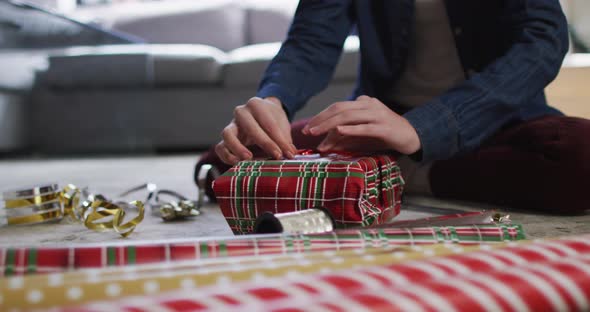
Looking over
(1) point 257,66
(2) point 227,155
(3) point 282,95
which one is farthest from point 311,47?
(1) point 257,66

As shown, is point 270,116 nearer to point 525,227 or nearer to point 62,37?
point 525,227

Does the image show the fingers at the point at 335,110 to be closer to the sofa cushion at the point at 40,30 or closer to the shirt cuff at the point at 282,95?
the shirt cuff at the point at 282,95

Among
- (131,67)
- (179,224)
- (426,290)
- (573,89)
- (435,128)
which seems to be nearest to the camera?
(426,290)

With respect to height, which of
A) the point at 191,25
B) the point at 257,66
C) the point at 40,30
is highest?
the point at 191,25

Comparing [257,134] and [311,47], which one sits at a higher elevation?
[311,47]

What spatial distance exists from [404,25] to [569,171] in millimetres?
357

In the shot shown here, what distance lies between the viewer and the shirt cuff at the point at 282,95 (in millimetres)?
833

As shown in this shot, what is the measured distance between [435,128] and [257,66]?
1.72 metres

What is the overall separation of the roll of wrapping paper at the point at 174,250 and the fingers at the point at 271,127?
0.84 feet

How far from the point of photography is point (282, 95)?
2.75ft

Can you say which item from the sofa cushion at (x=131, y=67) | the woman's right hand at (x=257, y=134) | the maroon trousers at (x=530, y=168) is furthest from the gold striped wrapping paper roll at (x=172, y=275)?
the sofa cushion at (x=131, y=67)

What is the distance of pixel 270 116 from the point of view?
660 millimetres

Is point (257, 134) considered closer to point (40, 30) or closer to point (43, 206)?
point (43, 206)

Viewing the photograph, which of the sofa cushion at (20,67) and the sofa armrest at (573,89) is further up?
the sofa cushion at (20,67)
